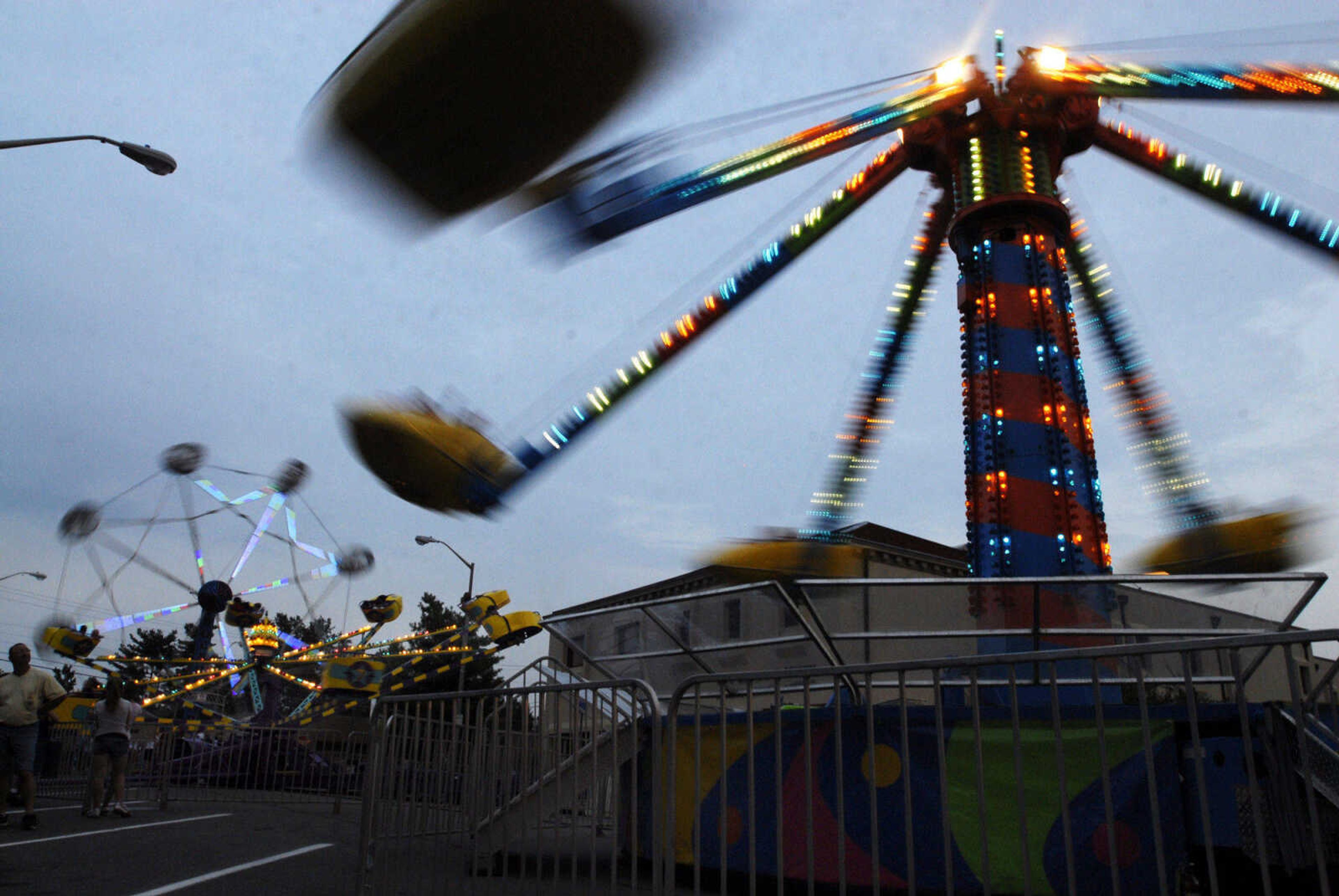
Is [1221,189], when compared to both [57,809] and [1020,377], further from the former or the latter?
[57,809]

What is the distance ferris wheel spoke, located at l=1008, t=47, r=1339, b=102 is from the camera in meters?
10.1

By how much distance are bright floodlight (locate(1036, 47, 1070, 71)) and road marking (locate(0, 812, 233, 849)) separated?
1240cm

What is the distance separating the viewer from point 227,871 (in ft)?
21.5

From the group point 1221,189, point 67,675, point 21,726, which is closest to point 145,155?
point 21,726

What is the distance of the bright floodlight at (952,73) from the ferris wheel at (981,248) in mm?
26

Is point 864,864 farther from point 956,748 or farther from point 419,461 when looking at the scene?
point 419,461

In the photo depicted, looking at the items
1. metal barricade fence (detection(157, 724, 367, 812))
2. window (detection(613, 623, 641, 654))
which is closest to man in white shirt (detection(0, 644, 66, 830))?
window (detection(613, 623, 641, 654))

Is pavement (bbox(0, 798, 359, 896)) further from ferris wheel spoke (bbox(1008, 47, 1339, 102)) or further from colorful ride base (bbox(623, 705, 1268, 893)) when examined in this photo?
ferris wheel spoke (bbox(1008, 47, 1339, 102))

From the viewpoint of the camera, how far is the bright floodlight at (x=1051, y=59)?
1091cm

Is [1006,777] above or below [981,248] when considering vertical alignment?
below

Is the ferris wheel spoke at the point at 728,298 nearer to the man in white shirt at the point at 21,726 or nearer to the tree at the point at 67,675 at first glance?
the man in white shirt at the point at 21,726

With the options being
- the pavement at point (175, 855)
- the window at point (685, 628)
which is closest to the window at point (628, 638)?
the window at point (685, 628)

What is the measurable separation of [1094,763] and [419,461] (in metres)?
7.14

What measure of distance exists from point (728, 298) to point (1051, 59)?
466cm
